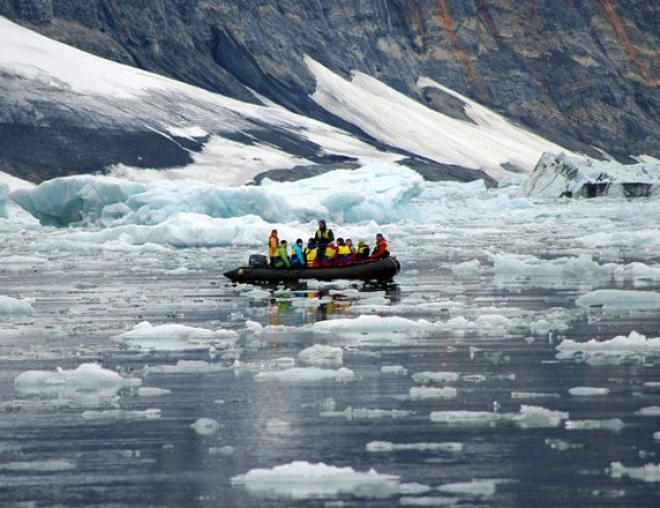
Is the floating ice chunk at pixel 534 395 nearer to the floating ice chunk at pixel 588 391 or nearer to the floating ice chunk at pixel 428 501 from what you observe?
the floating ice chunk at pixel 588 391

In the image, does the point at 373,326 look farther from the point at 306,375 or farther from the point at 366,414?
the point at 366,414

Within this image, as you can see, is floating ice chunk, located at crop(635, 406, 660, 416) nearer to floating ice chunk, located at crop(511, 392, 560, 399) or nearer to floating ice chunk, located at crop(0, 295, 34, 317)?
floating ice chunk, located at crop(511, 392, 560, 399)

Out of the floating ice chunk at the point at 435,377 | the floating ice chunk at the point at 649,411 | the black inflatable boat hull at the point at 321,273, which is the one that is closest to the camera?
the floating ice chunk at the point at 649,411

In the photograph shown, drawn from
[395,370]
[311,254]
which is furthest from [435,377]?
[311,254]

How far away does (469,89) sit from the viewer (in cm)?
15125

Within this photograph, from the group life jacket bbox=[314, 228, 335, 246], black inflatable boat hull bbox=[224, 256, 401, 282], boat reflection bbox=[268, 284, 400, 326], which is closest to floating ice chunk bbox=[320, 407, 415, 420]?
boat reflection bbox=[268, 284, 400, 326]

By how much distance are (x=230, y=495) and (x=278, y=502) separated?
0.37 m

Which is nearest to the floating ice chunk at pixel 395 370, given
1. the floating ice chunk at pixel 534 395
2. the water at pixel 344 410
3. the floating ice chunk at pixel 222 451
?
the water at pixel 344 410

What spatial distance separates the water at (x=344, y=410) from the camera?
9117mm

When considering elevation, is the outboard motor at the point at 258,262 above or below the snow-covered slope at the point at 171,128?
below

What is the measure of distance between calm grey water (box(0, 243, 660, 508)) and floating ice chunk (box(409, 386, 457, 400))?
0.16 metres

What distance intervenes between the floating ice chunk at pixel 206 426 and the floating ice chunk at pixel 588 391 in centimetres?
324

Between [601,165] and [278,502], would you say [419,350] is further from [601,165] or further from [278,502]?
[601,165]

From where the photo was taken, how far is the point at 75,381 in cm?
1323
